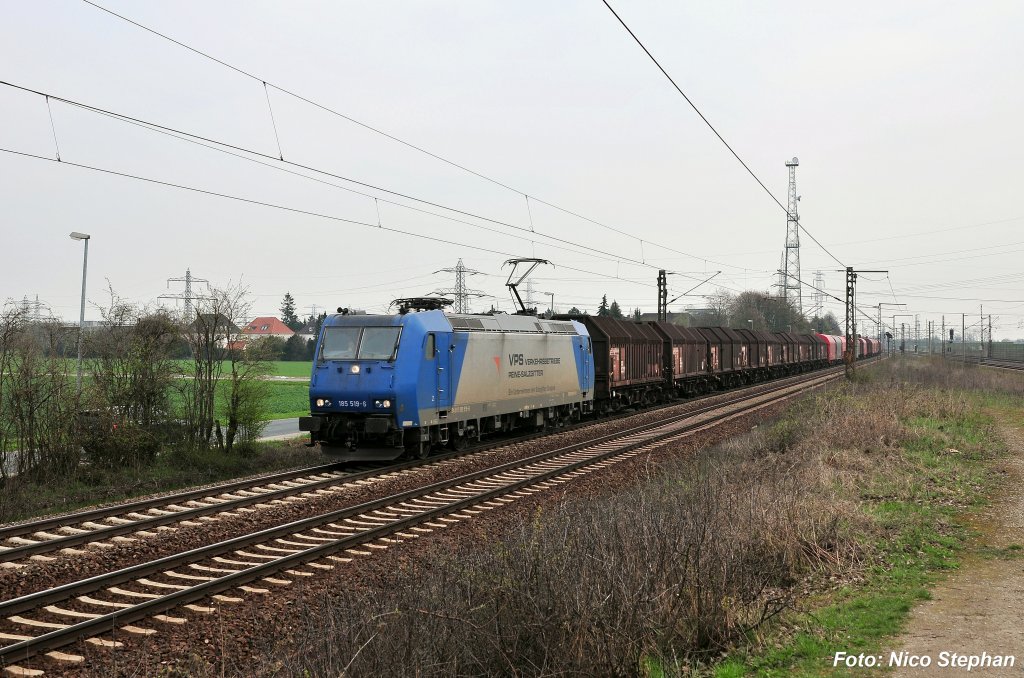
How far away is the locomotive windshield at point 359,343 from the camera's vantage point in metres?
15.9

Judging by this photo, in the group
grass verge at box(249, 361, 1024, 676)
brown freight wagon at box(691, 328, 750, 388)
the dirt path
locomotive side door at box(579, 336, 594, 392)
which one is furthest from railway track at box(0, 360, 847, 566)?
brown freight wagon at box(691, 328, 750, 388)

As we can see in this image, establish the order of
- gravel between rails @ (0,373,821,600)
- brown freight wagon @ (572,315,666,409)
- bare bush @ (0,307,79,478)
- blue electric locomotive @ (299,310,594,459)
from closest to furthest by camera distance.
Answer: gravel between rails @ (0,373,821,600) → bare bush @ (0,307,79,478) → blue electric locomotive @ (299,310,594,459) → brown freight wagon @ (572,315,666,409)

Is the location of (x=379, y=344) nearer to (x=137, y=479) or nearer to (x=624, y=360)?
(x=137, y=479)

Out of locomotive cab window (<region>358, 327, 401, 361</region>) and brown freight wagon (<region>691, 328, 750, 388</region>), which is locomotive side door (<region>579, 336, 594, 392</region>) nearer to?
locomotive cab window (<region>358, 327, 401, 361</region>)

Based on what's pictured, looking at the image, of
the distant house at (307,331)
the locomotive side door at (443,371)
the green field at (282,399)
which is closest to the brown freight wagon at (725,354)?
the green field at (282,399)

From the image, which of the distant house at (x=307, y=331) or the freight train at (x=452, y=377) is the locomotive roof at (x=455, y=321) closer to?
the freight train at (x=452, y=377)

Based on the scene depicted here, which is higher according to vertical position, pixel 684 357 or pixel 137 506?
pixel 684 357

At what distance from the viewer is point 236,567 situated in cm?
898

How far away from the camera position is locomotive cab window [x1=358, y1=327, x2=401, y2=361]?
15.8 meters

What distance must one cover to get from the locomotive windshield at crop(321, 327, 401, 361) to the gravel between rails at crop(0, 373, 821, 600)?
2502 mm

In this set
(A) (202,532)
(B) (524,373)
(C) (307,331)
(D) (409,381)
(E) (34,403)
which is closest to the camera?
(A) (202,532)

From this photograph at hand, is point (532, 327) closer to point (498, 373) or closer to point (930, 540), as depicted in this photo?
point (498, 373)

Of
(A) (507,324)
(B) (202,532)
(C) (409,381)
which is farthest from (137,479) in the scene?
(A) (507,324)

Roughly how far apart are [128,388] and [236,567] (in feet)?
35.7
